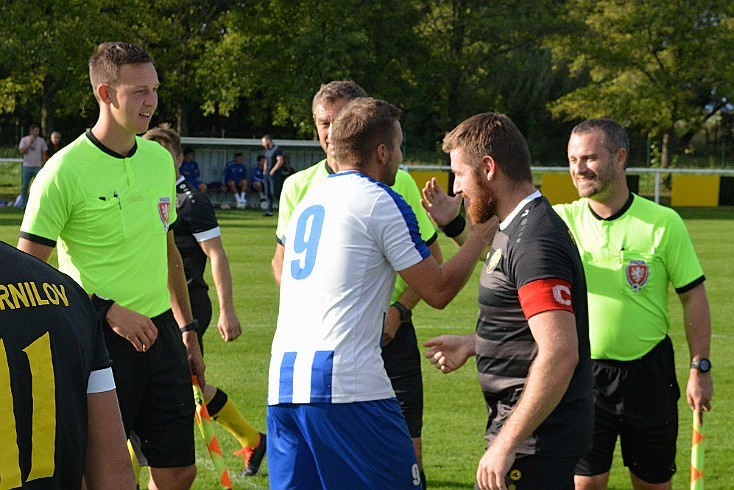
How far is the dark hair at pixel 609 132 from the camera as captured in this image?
18.4 feet

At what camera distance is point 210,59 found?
43.0 metres

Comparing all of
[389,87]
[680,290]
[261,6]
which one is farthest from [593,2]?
[680,290]

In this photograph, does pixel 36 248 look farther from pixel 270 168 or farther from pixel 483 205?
pixel 270 168

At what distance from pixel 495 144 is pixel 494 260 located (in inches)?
17.2

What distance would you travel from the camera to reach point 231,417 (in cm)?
743

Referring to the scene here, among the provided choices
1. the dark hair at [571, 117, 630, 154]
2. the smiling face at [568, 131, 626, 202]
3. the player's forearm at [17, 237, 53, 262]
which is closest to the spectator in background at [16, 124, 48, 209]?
the player's forearm at [17, 237, 53, 262]

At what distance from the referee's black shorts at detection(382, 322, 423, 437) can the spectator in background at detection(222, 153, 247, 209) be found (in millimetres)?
28765

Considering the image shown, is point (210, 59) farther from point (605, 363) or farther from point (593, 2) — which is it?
point (605, 363)

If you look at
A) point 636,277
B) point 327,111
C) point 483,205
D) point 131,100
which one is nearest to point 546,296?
point 483,205

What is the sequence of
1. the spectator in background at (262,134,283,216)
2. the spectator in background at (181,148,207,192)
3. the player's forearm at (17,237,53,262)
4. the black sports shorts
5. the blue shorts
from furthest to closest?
the spectator in background at (181,148,207,192)
the spectator in background at (262,134,283,216)
the player's forearm at (17,237,53,262)
the blue shorts
the black sports shorts

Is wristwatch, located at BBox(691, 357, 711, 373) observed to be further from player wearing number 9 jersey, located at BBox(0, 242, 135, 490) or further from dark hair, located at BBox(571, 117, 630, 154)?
player wearing number 9 jersey, located at BBox(0, 242, 135, 490)

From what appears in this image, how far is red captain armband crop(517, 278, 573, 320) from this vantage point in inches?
149

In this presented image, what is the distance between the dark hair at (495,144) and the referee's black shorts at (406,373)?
2119 mm

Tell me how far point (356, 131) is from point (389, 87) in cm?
3900
